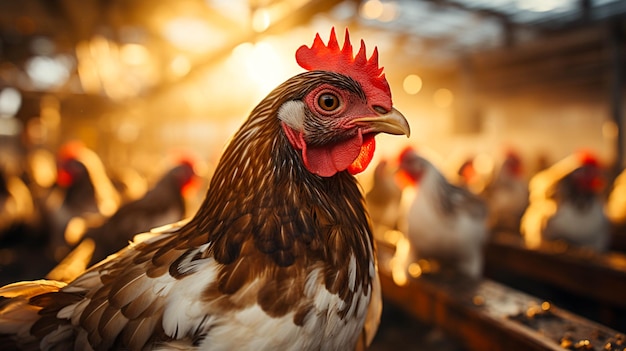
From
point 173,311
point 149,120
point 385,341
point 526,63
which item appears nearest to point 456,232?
point 385,341

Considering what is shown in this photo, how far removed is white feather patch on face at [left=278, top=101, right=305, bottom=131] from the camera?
1.01 meters

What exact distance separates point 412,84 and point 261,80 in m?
2.37

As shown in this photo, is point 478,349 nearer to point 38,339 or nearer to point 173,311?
point 173,311

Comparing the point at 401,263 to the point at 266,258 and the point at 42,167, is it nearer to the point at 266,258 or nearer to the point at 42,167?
the point at 266,258

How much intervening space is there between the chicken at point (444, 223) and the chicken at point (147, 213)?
199 cm

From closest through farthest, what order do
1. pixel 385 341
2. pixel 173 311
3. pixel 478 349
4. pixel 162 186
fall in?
pixel 173 311 < pixel 478 349 < pixel 385 341 < pixel 162 186

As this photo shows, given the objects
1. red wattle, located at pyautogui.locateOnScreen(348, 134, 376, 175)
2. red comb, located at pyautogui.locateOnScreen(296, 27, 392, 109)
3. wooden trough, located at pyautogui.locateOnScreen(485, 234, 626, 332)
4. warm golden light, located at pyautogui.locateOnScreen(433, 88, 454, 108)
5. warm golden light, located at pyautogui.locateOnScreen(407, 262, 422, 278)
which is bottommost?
wooden trough, located at pyautogui.locateOnScreen(485, 234, 626, 332)

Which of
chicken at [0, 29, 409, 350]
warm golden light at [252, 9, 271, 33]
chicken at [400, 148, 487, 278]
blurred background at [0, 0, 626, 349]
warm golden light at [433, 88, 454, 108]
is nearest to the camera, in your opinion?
chicken at [0, 29, 409, 350]

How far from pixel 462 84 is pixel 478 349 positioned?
13.0 feet

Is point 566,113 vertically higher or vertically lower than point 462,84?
lower

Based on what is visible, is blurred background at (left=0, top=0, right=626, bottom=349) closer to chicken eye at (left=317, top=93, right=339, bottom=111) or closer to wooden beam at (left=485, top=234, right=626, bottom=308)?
wooden beam at (left=485, top=234, right=626, bottom=308)

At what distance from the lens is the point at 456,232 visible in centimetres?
285

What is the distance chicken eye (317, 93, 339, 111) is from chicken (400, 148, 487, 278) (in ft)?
7.15

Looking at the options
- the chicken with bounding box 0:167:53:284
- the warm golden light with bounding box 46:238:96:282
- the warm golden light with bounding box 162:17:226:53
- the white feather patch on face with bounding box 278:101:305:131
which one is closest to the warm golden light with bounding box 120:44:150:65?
the warm golden light with bounding box 162:17:226:53
